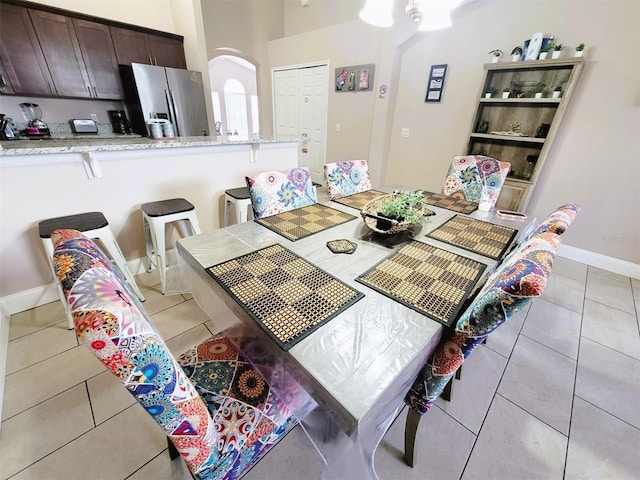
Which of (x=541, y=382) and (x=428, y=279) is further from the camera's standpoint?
(x=541, y=382)

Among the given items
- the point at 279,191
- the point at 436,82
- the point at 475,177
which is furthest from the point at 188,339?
the point at 436,82

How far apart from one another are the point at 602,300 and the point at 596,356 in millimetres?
826

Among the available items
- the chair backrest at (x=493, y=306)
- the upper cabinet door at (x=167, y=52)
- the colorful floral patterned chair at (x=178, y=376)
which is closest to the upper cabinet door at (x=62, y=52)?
the upper cabinet door at (x=167, y=52)

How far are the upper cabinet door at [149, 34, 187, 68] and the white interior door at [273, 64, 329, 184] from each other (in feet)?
5.84

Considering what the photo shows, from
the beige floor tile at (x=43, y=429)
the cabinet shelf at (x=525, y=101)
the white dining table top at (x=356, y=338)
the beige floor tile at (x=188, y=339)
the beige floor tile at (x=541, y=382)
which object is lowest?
the beige floor tile at (x=43, y=429)

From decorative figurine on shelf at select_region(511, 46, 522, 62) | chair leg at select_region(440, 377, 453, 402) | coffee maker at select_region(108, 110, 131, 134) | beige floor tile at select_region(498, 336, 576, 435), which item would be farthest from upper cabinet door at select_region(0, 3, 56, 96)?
beige floor tile at select_region(498, 336, 576, 435)

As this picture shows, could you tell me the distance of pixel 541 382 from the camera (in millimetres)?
1465

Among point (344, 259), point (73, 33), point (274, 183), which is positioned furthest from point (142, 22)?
point (344, 259)

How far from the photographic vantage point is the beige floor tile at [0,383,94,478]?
107 centimetres

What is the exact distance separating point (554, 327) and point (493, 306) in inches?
67.6

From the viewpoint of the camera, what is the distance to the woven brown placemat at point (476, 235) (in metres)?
1.25

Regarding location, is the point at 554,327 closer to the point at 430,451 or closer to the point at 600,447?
the point at 600,447

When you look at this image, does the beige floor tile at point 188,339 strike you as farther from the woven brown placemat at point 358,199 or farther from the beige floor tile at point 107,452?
the woven brown placemat at point 358,199

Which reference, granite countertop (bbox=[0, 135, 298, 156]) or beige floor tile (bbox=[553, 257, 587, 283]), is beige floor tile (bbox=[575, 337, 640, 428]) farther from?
granite countertop (bbox=[0, 135, 298, 156])
